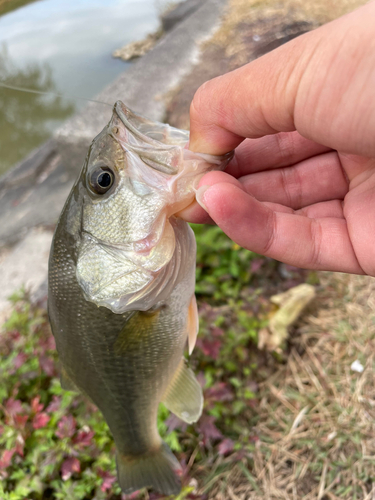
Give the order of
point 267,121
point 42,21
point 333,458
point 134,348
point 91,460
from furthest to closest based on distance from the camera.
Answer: point 42,21 → point 333,458 → point 91,460 → point 134,348 → point 267,121

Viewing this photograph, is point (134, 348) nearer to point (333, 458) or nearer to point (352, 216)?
point (352, 216)

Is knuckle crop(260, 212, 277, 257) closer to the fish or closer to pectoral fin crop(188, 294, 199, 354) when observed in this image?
the fish

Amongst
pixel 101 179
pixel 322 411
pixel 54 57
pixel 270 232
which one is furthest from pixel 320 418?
pixel 54 57

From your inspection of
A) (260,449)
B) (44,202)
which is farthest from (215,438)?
(44,202)

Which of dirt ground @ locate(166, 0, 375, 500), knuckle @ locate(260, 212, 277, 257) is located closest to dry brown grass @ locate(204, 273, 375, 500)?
dirt ground @ locate(166, 0, 375, 500)

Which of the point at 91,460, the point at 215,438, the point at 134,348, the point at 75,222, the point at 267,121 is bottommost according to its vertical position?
the point at 215,438

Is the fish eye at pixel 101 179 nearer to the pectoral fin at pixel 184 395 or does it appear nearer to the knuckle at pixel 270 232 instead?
the knuckle at pixel 270 232

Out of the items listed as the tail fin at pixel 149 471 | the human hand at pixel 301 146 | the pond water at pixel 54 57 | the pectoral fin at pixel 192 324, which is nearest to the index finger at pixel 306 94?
the human hand at pixel 301 146
